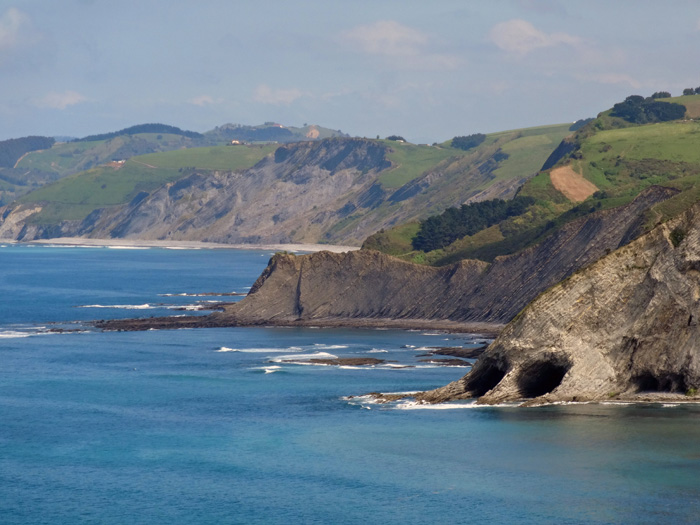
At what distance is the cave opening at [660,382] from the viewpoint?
5781cm

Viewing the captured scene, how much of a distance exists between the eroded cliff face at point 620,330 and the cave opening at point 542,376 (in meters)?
0.06

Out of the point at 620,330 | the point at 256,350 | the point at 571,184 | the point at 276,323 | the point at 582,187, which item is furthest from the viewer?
→ the point at 571,184

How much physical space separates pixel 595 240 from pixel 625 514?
7402cm

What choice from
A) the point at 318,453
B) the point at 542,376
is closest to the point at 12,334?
the point at 318,453

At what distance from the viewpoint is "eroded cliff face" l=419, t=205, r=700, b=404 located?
57.5 metres

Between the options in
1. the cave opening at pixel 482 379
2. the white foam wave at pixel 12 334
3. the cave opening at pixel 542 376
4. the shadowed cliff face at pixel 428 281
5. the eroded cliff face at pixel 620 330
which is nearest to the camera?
the eroded cliff face at pixel 620 330

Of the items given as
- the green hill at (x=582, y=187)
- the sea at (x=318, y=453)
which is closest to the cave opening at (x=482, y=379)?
the sea at (x=318, y=453)

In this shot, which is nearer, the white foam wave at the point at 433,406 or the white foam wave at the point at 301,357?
A: the white foam wave at the point at 433,406

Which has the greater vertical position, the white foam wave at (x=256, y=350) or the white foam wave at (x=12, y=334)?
the white foam wave at (x=12, y=334)

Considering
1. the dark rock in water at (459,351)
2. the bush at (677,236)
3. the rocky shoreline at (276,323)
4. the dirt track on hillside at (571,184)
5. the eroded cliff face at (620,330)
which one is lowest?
the dark rock in water at (459,351)

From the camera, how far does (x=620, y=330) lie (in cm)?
5838

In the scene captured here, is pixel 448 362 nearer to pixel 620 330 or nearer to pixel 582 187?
pixel 620 330

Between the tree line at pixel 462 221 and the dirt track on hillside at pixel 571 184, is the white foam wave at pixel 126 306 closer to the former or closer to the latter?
the tree line at pixel 462 221

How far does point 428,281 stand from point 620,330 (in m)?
66.0
